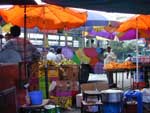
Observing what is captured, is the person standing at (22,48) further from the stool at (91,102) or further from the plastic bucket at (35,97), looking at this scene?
the stool at (91,102)

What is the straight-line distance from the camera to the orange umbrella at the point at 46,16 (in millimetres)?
12413

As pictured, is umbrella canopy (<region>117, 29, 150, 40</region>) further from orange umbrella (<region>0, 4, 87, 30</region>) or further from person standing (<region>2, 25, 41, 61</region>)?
person standing (<region>2, 25, 41, 61</region>)

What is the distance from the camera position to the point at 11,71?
6.58 metres

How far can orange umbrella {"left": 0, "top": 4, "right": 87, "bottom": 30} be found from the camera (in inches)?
489

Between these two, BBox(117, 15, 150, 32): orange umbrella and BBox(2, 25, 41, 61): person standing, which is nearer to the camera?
BBox(2, 25, 41, 61): person standing

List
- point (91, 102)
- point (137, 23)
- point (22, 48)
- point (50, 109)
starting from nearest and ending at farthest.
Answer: point (50, 109) < point (91, 102) < point (22, 48) < point (137, 23)

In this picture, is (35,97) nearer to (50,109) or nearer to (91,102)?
(50,109)

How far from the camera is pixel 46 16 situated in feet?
42.1

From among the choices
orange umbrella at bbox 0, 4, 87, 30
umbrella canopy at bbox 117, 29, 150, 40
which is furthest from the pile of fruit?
umbrella canopy at bbox 117, 29, 150, 40

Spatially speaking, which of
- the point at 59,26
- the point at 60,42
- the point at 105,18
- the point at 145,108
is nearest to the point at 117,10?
the point at 145,108

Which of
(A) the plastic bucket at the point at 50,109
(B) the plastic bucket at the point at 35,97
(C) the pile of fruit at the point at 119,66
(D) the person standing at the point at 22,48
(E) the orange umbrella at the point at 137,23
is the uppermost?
(E) the orange umbrella at the point at 137,23

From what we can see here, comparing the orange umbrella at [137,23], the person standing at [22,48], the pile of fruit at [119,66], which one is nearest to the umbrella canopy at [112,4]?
the person standing at [22,48]

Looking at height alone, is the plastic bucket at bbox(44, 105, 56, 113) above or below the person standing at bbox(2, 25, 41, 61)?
below

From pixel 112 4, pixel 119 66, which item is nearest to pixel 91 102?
pixel 112 4
